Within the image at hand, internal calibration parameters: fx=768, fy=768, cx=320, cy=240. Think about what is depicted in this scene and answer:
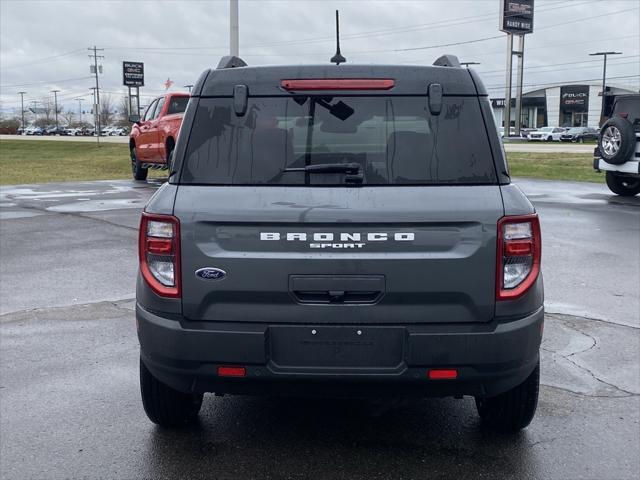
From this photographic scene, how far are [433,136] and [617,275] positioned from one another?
5.64 metres

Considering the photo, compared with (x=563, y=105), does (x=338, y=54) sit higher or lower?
lower

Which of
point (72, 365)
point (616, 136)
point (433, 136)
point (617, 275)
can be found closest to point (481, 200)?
point (433, 136)

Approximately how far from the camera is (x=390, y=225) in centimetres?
322

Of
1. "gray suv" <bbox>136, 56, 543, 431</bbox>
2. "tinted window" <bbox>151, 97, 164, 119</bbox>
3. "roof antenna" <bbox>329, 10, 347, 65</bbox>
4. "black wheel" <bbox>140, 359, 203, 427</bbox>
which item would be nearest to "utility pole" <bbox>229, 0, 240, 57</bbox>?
"tinted window" <bbox>151, 97, 164, 119</bbox>

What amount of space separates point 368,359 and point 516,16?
8820 centimetres

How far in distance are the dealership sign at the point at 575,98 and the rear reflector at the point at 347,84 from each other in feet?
320

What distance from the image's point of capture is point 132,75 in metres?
63.6

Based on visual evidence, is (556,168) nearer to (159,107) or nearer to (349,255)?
(159,107)

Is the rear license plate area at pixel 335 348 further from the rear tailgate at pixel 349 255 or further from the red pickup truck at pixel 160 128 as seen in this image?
the red pickup truck at pixel 160 128

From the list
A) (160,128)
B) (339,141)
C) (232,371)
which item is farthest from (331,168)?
(160,128)

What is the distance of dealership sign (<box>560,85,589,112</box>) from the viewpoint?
94750 mm

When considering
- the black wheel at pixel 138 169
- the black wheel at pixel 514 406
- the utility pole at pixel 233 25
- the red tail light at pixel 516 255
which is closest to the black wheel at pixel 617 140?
the utility pole at pixel 233 25

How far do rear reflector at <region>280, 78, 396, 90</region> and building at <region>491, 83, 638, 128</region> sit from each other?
92.0 m

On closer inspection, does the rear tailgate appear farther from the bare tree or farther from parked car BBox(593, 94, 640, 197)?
the bare tree
